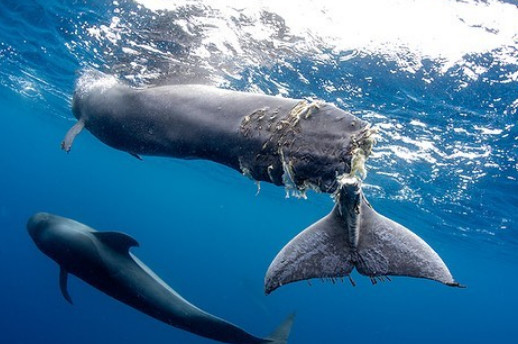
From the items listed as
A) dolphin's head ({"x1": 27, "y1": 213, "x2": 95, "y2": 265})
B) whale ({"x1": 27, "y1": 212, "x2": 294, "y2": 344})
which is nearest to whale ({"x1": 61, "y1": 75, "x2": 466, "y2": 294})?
whale ({"x1": 27, "y1": 212, "x2": 294, "y2": 344})

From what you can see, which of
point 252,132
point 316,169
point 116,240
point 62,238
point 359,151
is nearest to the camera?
point 359,151

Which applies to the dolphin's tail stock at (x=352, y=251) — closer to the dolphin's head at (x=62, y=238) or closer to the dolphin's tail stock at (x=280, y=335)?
the dolphin's tail stock at (x=280, y=335)

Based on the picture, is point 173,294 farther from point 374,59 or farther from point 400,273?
point 374,59

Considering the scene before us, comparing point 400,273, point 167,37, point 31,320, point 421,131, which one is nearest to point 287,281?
point 400,273

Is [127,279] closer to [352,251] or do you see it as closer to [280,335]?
[280,335]

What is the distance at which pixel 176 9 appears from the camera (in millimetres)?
9367

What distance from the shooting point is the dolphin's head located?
808 centimetres

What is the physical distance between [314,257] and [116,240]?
632 centimetres

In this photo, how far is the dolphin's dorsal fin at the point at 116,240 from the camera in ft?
25.5

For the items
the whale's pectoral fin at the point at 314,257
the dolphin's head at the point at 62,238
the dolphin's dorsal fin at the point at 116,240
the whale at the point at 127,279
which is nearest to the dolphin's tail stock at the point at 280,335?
the whale at the point at 127,279

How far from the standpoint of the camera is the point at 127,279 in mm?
7840

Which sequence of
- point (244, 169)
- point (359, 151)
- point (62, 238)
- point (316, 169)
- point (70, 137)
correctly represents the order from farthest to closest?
point (62, 238), point (70, 137), point (244, 169), point (316, 169), point (359, 151)

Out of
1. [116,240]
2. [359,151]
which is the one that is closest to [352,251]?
[359,151]

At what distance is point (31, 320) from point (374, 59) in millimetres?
62619
